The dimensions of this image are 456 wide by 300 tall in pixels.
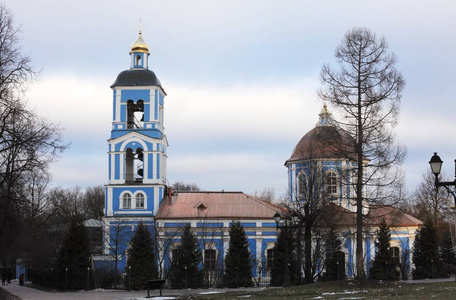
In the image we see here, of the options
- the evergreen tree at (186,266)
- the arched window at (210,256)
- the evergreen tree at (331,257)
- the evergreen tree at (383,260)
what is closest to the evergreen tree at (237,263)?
the evergreen tree at (186,266)

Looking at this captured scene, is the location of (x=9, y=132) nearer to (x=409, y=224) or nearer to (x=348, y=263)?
(x=348, y=263)

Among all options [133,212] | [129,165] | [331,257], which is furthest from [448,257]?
[129,165]

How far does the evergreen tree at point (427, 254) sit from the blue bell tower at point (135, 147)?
19.3 meters

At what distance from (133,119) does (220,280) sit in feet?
52.4

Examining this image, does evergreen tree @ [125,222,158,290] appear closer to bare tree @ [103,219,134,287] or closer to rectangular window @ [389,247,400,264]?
bare tree @ [103,219,134,287]

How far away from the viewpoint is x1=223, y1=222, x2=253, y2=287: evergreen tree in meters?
38.0

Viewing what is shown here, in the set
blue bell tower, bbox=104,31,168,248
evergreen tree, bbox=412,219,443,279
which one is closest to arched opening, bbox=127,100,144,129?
blue bell tower, bbox=104,31,168,248

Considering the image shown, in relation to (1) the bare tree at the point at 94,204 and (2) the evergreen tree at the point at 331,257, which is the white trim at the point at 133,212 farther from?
(1) the bare tree at the point at 94,204

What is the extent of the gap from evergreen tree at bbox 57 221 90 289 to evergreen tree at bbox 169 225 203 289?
5.07m

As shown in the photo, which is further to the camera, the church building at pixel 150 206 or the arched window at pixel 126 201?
the arched window at pixel 126 201

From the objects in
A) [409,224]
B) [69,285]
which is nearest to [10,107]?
[69,285]

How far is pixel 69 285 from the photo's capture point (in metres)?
36.8

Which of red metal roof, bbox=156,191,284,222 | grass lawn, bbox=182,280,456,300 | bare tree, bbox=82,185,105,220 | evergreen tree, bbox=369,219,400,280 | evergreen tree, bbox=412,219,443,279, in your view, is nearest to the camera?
grass lawn, bbox=182,280,456,300

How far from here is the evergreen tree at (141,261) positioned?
36.7 m
